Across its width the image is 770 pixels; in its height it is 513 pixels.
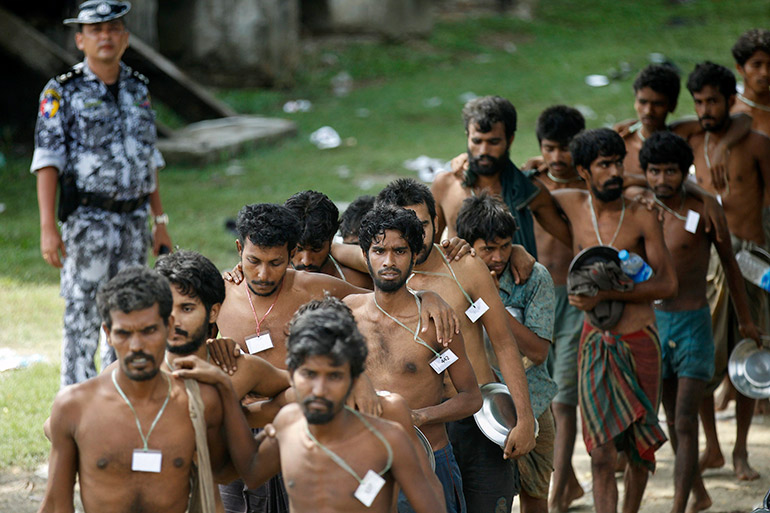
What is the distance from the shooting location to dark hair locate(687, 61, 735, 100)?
651 centimetres

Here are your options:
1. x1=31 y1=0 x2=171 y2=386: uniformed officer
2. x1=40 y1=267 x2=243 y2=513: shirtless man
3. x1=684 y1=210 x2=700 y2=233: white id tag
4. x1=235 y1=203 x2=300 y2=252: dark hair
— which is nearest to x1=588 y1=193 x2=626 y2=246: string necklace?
x1=684 y1=210 x2=700 y2=233: white id tag

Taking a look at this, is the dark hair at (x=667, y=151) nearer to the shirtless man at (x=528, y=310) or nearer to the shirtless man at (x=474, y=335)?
the shirtless man at (x=528, y=310)

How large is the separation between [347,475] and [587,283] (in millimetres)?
2353

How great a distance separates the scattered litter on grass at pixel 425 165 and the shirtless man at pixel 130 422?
7.89 meters

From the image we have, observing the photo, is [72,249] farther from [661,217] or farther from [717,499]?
[717,499]

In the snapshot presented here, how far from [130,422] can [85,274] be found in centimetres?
291

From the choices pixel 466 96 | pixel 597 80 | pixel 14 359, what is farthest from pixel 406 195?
pixel 597 80

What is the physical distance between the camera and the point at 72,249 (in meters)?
6.06

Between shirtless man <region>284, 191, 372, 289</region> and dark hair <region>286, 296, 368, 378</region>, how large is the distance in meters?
1.34

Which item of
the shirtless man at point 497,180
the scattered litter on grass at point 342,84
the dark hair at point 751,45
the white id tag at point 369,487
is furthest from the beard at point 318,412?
the scattered litter on grass at point 342,84

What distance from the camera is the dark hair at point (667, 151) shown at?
5609 millimetres

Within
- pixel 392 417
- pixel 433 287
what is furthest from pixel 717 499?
pixel 392 417

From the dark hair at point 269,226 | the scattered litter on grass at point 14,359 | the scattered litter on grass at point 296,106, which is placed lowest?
the scattered litter on grass at point 296,106

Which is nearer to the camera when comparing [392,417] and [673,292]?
[392,417]
